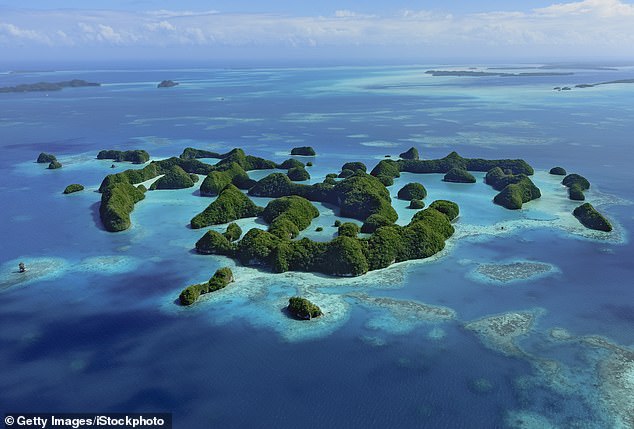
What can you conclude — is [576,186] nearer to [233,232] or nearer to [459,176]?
[459,176]

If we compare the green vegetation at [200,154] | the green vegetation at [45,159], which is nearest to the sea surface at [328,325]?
the green vegetation at [45,159]

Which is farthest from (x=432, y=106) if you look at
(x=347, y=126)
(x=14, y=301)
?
(x=14, y=301)

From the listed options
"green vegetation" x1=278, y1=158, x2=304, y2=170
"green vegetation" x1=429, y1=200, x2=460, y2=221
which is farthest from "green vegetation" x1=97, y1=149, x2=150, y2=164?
"green vegetation" x1=429, y1=200, x2=460, y2=221

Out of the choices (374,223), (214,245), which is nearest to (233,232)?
(214,245)

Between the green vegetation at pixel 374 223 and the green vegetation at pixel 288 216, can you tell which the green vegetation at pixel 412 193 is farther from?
the green vegetation at pixel 288 216

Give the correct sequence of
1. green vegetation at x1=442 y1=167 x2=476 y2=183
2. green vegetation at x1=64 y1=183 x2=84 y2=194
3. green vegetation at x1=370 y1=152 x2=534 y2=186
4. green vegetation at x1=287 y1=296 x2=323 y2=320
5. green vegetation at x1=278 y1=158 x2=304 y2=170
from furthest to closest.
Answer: green vegetation at x1=278 y1=158 x2=304 y2=170 → green vegetation at x1=370 y1=152 x2=534 y2=186 → green vegetation at x1=442 y1=167 x2=476 y2=183 → green vegetation at x1=64 y1=183 x2=84 y2=194 → green vegetation at x1=287 y1=296 x2=323 y2=320

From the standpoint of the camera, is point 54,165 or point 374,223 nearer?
point 374,223

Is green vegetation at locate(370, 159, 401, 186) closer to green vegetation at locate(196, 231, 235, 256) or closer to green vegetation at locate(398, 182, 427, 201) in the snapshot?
green vegetation at locate(398, 182, 427, 201)

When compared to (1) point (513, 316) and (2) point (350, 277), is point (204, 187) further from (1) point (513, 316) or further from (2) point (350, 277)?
(1) point (513, 316)
